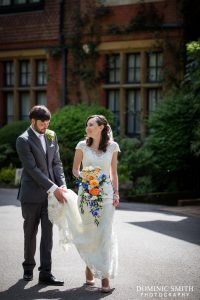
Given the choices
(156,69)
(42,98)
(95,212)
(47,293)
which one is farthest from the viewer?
(42,98)

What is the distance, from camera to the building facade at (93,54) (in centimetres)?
1980

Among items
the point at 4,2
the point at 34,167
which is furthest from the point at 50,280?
the point at 4,2

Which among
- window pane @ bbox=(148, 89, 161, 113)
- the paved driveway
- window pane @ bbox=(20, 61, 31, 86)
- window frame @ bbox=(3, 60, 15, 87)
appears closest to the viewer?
the paved driveway

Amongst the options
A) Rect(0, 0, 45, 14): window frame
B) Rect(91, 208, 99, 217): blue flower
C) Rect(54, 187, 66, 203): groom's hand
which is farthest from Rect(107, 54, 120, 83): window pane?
Rect(91, 208, 99, 217): blue flower

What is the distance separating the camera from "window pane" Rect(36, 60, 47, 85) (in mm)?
22500

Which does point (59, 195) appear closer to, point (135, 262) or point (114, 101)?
point (135, 262)

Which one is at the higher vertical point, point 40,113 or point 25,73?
point 25,73

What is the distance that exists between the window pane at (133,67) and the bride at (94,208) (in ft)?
42.9

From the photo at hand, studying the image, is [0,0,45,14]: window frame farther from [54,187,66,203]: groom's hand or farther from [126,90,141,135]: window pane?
[54,187,66,203]: groom's hand

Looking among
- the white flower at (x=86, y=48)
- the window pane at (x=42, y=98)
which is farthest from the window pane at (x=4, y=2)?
the white flower at (x=86, y=48)

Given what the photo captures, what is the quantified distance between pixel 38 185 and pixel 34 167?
0.72 ft

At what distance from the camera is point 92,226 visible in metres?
7.43

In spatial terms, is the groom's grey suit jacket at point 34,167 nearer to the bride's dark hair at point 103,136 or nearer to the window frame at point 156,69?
the bride's dark hair at point 103,136

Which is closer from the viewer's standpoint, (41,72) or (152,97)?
(152,97)
